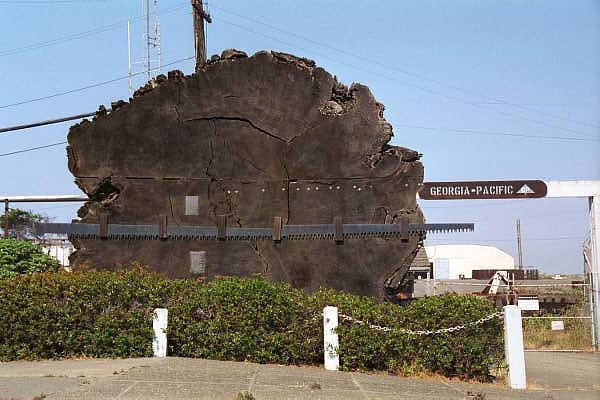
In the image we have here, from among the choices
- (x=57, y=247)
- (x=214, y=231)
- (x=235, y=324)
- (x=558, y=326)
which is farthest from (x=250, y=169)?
(x=57, y=247)

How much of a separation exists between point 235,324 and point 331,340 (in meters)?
1.36

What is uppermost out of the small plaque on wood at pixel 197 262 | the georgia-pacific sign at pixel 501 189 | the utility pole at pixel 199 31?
the utility pole at pixel 199 31

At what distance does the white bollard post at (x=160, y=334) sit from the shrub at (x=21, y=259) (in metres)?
3.27

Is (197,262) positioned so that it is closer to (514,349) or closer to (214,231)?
(214,231)

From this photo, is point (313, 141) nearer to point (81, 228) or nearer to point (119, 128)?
point (119, 128)

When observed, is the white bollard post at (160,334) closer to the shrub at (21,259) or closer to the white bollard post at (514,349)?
the shrub at (21,259)

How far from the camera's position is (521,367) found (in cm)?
958

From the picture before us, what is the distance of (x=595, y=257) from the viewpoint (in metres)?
14.9

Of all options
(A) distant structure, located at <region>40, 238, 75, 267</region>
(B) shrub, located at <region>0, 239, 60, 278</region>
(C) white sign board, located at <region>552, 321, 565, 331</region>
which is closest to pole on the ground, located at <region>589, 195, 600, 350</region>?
(C) white sign board, located at <region>552, 321, 565, 331</region>

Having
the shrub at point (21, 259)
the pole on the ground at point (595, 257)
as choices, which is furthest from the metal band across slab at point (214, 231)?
the pole on the ground at point (595, 257)

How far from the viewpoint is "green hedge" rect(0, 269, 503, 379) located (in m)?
9.72

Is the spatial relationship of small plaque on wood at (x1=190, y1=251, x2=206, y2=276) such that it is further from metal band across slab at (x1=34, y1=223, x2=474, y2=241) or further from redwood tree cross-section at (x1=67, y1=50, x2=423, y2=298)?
metal band across slab at (x1=34, y1=223, x2=474, y2=241)

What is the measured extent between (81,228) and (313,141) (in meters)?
3.89

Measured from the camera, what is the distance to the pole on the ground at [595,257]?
14.9 m
